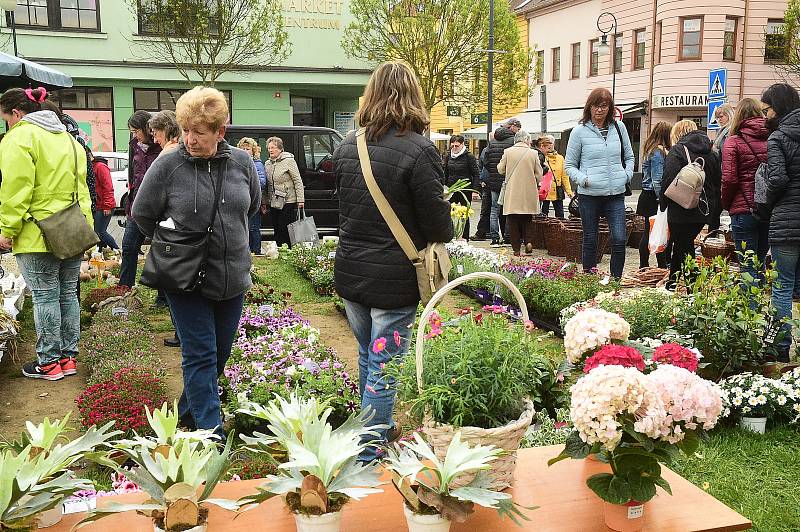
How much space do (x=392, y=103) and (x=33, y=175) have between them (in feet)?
9.17

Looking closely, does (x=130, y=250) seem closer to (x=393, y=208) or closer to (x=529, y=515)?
(x=393, y=208)

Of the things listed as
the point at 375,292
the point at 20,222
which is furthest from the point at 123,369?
the point at 375,292

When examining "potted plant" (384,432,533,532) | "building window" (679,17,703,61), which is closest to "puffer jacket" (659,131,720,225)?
"potted plant" (384,432,533,532)

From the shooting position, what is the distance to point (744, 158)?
6.46m

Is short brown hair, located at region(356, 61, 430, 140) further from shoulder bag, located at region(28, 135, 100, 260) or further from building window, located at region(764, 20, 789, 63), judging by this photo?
building window, located at region(764, 20, 789, 63)

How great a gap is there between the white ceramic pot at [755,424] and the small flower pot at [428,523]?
3056 mm

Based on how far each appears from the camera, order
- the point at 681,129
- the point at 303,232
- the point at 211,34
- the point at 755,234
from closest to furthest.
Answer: the point at 755,234
the point at 681,129
the point at 303,232
the point at 211,34

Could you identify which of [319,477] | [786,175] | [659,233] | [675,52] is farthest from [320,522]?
[675,52]

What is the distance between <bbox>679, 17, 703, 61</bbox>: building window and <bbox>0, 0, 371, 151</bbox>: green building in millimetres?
11963

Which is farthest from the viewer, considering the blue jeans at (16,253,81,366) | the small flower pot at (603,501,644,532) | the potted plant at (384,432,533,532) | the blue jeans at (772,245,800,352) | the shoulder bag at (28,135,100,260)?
the blue jeans at (772,245,800,352)

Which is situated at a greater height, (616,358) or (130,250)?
(616,358)

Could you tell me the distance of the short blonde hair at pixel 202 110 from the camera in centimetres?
358

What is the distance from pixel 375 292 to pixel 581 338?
127cm

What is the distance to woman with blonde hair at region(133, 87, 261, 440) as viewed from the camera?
144 inches
